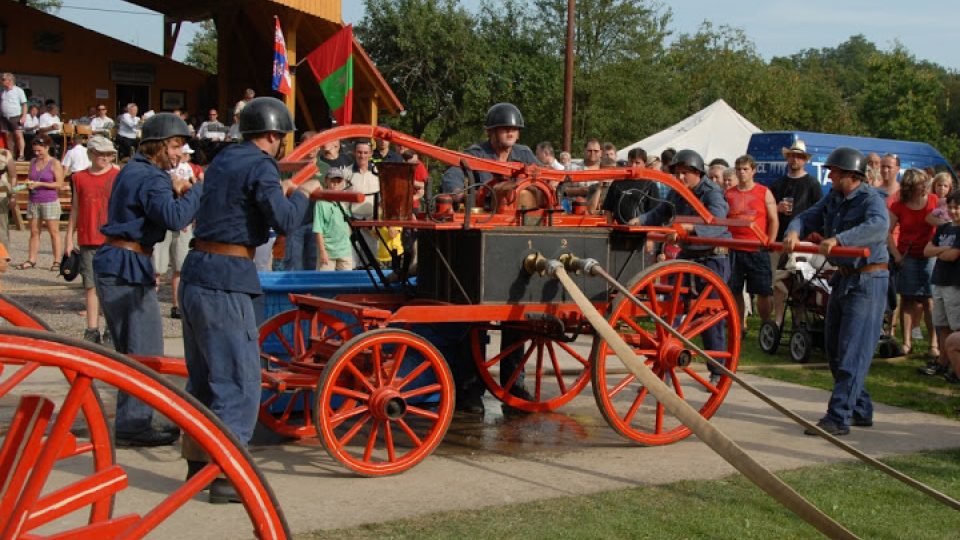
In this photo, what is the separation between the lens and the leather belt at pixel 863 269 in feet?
25.1

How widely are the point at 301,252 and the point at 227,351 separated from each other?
586 cm

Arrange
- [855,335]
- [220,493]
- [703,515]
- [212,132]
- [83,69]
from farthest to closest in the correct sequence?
[83,69] → [212,132] → [855,335] → [220,493] → [703,515]

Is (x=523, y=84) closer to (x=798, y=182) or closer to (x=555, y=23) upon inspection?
(x=555, y=23)

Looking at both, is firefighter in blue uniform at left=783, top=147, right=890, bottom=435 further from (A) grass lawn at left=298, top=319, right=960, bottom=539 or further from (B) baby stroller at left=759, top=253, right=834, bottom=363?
(B) baby stroller at left=759, top=253, right=834, bottom=363

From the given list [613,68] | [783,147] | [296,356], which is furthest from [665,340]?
[613,68]

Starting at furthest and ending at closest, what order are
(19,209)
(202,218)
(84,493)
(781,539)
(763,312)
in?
(19,209)
(763,312)
(202,218)
(781,539)
(84,493)

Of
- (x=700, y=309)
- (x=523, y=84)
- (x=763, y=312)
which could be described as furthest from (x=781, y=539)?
(x=523, y=84)

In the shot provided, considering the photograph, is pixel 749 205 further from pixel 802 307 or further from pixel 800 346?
pixel 800 346

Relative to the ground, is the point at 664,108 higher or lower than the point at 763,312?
higher

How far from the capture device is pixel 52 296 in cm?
1323

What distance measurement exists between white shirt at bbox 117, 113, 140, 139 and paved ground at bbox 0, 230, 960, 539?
15.4 m

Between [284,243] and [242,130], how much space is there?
20.0 ft

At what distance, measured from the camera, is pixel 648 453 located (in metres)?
6.97

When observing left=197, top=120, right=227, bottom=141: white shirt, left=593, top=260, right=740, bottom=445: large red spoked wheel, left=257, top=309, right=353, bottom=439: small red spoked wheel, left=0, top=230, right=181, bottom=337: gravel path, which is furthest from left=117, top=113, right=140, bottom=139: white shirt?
left=593, top=260, right=740, bottom=445: large red spoked wheel
